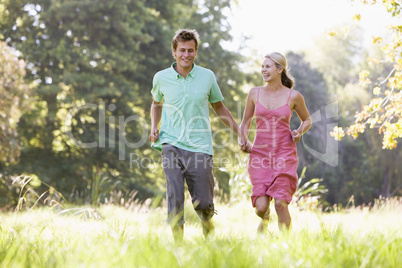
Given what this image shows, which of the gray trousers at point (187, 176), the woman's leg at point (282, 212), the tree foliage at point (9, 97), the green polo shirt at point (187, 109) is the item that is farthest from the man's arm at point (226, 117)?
the tree foliage at point (9, 97)

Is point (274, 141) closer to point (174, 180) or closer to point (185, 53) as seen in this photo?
point (174, 180)

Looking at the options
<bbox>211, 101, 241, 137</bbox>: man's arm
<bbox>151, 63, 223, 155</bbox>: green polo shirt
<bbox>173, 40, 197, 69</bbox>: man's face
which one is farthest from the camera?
<bbox>211, 101, 241, 137</bbox>: man's arm

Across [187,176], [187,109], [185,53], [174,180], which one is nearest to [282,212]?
[187,176]

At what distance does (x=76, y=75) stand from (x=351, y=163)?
20.3 m

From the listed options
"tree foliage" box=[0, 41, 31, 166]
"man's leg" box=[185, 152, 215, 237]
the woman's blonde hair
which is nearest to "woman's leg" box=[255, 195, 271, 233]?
"man's leg" box=[185, 152, 215, 237]

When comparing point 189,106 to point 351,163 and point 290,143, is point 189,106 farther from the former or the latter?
point 351,163

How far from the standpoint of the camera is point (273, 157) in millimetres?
4656

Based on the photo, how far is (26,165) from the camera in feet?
53.1

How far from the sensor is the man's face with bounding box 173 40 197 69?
4684mm

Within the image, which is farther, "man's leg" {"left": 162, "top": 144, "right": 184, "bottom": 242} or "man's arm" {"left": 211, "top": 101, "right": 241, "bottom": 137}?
"man's arm" {"left": 211, "top": 101, "right": 241, "bottom": 137}

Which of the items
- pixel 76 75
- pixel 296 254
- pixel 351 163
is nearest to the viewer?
pixel 296 254

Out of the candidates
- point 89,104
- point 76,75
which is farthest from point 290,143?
point 89,104

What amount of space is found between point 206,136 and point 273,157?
704mm

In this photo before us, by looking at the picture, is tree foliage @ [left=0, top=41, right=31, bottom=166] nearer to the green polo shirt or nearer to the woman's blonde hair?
the green polo shirt
